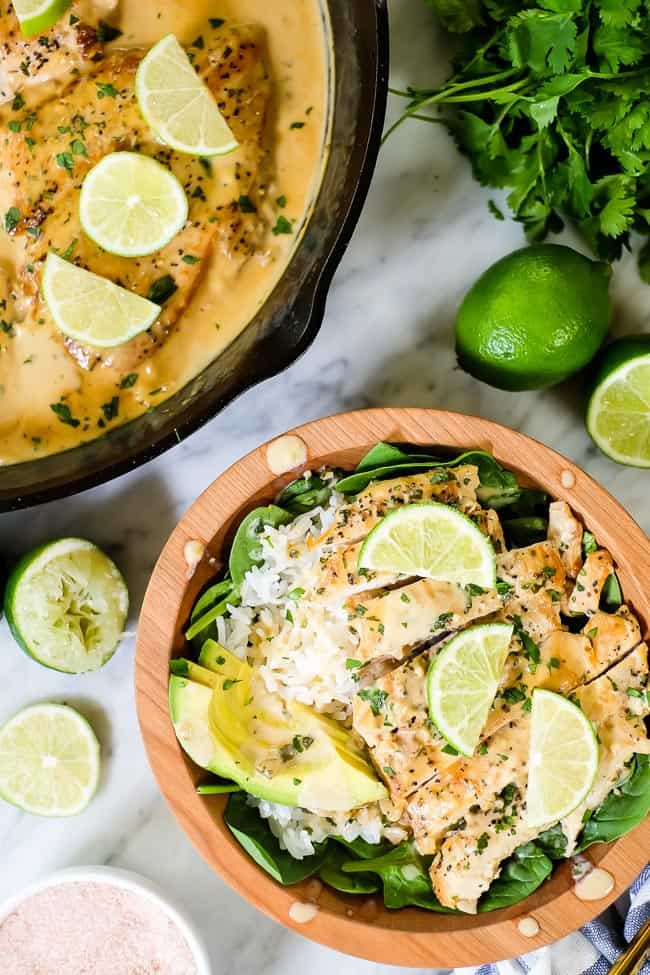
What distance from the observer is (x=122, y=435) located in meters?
2.26

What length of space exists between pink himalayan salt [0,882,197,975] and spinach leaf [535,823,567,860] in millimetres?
935

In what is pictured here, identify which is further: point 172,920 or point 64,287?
point 172,920

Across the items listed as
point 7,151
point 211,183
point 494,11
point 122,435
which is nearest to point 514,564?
point 122,435

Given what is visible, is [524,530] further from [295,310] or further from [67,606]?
[67,606]

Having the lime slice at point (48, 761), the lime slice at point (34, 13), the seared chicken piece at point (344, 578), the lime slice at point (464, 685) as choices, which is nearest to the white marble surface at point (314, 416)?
the lime slice at point (48, 761)

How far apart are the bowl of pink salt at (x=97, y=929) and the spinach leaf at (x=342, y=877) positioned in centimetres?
44

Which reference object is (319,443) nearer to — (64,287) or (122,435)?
(122,435)

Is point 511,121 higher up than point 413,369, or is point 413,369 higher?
point 511,121

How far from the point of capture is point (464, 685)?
2170mm

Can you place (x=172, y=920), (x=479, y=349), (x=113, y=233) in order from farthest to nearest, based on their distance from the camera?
(x=172, y=920)
(x=479, y=349)
(x=113, y=233)

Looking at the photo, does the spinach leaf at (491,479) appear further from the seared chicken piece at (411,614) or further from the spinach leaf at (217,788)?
the spinach leaf at (217,788)

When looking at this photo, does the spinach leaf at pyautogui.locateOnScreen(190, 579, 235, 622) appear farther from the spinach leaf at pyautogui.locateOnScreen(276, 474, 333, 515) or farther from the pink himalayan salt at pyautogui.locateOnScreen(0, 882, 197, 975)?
the pink himalayan salt at pyautogui.locateOnScreen(0, 882, 197, 975)

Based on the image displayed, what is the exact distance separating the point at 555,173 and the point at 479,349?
461 mm

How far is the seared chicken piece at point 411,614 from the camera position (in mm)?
2205
